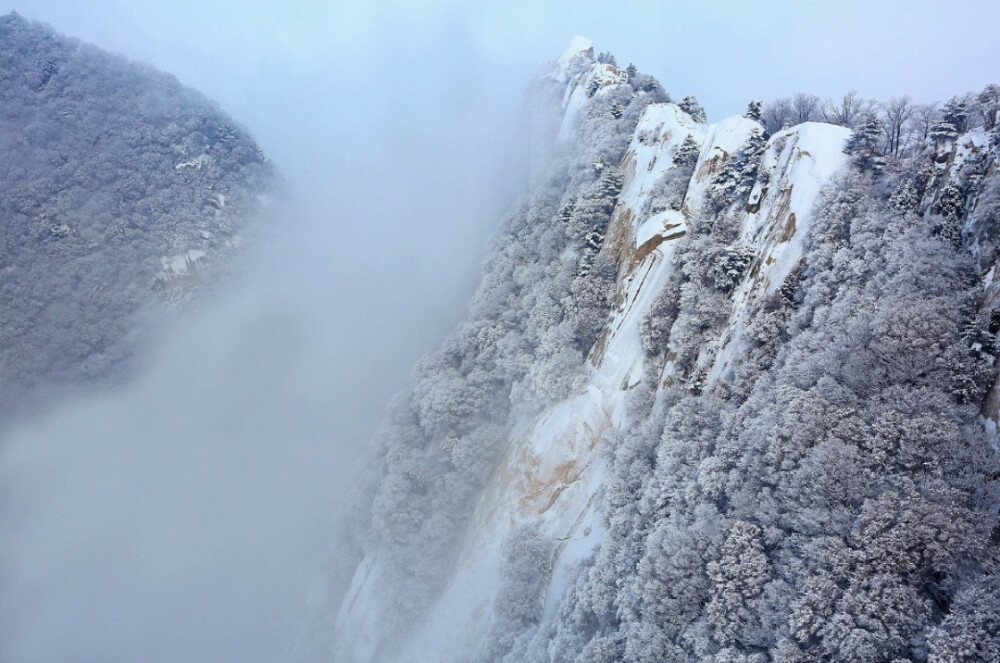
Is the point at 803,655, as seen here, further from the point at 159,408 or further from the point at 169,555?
the point at 159,408

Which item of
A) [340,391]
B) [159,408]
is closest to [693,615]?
[340,391]

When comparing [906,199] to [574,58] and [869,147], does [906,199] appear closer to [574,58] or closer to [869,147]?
[869,147]

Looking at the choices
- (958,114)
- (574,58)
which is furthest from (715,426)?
(574,58)

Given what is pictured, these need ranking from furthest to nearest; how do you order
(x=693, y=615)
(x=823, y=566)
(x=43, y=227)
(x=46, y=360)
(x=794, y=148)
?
(x=43, y=227) < (x=46, y=360) < (x=794, y=148) < (x=693, y=615) < (x=823, y=566)

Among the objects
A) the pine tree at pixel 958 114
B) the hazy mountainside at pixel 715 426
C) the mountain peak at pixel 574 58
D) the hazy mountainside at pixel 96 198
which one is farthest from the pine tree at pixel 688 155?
the hazy mountainside at pixel 96 198

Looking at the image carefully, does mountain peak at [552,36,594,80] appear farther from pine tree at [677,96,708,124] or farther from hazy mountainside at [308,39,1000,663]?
hazy mountainside at [308,39,1000,663]

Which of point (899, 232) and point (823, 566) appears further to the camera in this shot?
point (899, 232)

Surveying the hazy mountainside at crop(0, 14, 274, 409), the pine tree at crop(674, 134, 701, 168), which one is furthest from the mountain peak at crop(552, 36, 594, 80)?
the hazy mountainside at crop(0, 14, 274, 409)
